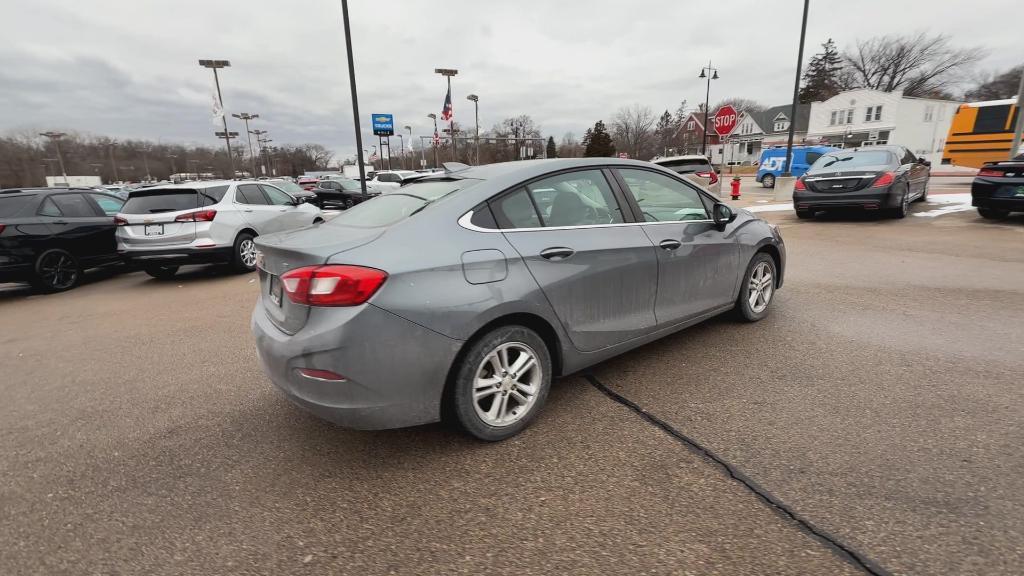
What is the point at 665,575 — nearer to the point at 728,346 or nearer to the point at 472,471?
the point at 472,471

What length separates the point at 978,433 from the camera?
263cm

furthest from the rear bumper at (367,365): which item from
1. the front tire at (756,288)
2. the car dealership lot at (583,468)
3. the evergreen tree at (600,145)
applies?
the evergreen tree at (600,145)

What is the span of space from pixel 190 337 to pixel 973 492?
5854mm

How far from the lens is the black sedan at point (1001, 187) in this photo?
29.5 ft

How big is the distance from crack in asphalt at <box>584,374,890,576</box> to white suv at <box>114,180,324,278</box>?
6.17m

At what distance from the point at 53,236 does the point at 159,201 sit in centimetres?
165

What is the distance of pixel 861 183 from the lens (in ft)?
33.9

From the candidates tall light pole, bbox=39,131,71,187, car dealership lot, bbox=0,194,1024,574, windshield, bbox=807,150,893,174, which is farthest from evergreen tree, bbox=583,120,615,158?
tall light pole, bbox=39,131,71,187

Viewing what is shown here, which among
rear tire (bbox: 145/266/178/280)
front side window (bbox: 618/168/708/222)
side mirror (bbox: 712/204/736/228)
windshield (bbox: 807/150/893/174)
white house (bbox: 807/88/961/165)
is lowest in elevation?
rear tire (bbox: 145/266/178/280)

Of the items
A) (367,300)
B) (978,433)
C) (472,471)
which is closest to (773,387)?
(978,433)

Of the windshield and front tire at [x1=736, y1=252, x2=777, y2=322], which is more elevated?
the windshield

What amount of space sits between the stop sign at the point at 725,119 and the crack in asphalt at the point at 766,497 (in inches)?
522

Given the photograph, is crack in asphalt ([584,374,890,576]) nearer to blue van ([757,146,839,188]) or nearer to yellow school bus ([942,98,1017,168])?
yellow school bus ([942,98,1017,168])

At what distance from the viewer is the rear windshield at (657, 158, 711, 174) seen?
13984 mm
